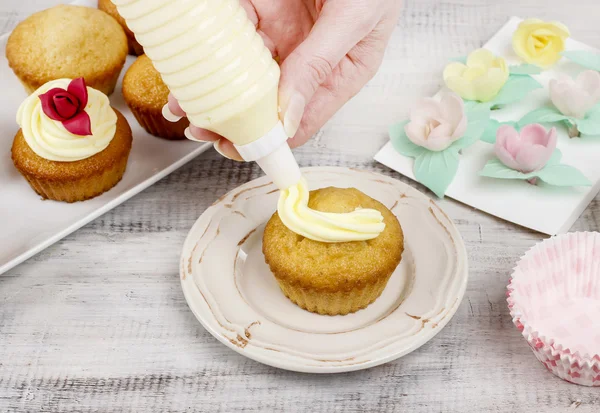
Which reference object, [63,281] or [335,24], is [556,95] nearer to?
[335,24]

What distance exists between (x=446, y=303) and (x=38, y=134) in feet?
3.48

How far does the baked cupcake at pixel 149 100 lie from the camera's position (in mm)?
1980

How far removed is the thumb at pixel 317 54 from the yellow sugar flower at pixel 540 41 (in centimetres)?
78

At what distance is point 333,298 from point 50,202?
0.81m

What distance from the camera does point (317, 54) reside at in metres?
1.44

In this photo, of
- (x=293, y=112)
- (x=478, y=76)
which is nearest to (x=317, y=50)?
(x=293, y=112)

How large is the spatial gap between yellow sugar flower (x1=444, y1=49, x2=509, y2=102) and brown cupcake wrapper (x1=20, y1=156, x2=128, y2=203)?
922mm

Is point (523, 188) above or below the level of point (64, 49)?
below

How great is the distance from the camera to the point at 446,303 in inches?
57.4

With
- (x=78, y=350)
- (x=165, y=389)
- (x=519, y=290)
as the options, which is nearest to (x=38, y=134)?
(x=78, y=350)

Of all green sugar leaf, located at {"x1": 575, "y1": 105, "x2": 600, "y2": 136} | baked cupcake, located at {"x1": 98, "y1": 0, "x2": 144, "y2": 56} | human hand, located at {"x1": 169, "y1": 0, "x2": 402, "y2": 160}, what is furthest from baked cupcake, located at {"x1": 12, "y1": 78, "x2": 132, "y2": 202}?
green sugar leaf, located at {"x1": 575, "y1": 105, "x2": 600, "y2": 136}

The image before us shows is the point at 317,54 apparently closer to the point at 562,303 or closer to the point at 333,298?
the point at 333,298

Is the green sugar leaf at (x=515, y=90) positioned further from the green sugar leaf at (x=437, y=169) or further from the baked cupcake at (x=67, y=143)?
the baked cupcake at (x=67, y=143)

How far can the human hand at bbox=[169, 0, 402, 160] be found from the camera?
4.60ft
